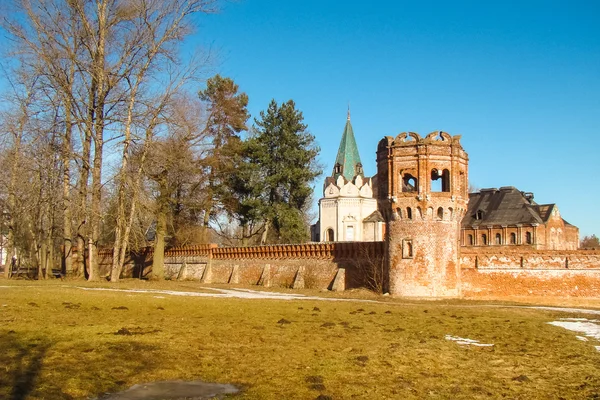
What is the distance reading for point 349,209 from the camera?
54438 mm

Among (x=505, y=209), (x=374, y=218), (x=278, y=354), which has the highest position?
(x=505, y=209)

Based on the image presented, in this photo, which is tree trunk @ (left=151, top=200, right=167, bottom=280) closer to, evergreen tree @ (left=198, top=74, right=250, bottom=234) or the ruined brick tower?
evergreen tree @ (left=198, top=74, right=250, bottom=234)

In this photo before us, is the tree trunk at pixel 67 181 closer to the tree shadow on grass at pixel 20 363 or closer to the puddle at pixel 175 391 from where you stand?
the tree shadow on grass at pixel 20 363

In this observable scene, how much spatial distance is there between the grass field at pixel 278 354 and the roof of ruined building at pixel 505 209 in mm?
43677

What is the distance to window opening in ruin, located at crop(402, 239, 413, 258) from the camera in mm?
25469

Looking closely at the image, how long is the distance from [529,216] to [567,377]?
50.2 m

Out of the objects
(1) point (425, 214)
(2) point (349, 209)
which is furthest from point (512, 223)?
(1) point (425, 214)

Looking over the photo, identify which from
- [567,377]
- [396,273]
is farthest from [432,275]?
[567,377]

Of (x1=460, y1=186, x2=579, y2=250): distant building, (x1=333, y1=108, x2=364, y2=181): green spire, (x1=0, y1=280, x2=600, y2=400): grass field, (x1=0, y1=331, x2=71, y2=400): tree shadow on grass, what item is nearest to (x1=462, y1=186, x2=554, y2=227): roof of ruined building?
(x1=460, y1=186, x2=579, y2=250): distant building

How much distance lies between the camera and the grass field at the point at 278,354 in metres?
7.64

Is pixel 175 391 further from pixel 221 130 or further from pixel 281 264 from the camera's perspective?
pixel 221 130

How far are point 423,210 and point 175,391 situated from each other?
65.5 ft

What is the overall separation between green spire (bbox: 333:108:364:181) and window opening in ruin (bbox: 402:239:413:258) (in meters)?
30.4

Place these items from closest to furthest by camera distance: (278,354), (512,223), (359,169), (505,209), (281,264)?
1. (278,354)
2. (281,264)
3. (359,169)
4. (512,223)
5. (505,209)
